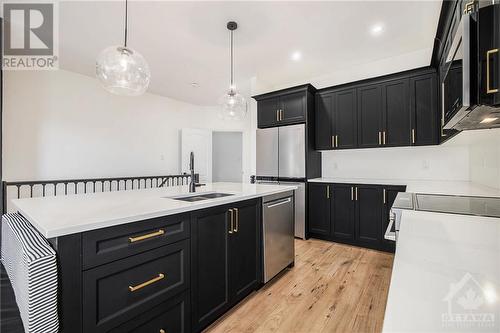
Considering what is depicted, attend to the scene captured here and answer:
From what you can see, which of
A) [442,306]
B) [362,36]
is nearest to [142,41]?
[362,36]

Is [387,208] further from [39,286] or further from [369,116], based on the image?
[39,286]

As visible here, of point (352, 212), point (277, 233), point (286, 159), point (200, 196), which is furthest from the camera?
point (286, 159)

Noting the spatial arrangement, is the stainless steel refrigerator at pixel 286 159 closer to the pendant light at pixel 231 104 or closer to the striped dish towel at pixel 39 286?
the pendant light at pixel 231 104

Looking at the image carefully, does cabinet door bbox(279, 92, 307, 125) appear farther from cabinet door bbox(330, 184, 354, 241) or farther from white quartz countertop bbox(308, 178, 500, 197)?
cabinet door bbox(330, 184, 354, 241)

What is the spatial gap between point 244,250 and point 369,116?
2801mm

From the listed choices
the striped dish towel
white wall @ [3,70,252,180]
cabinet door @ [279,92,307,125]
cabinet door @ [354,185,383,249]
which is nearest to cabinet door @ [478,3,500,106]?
the striped dish towel

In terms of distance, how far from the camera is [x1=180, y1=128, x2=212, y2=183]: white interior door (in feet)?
18.8

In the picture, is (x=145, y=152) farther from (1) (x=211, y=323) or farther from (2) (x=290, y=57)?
(1) (x=211, y=323)

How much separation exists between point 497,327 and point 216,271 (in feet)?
5.08

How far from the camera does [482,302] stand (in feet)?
1.61

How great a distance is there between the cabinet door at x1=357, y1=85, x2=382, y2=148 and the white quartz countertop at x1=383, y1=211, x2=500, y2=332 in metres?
2.67

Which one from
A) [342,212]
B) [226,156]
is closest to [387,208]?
[342,212]

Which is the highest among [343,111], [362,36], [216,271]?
[362,36]

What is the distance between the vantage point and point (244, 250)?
2.01 metres
